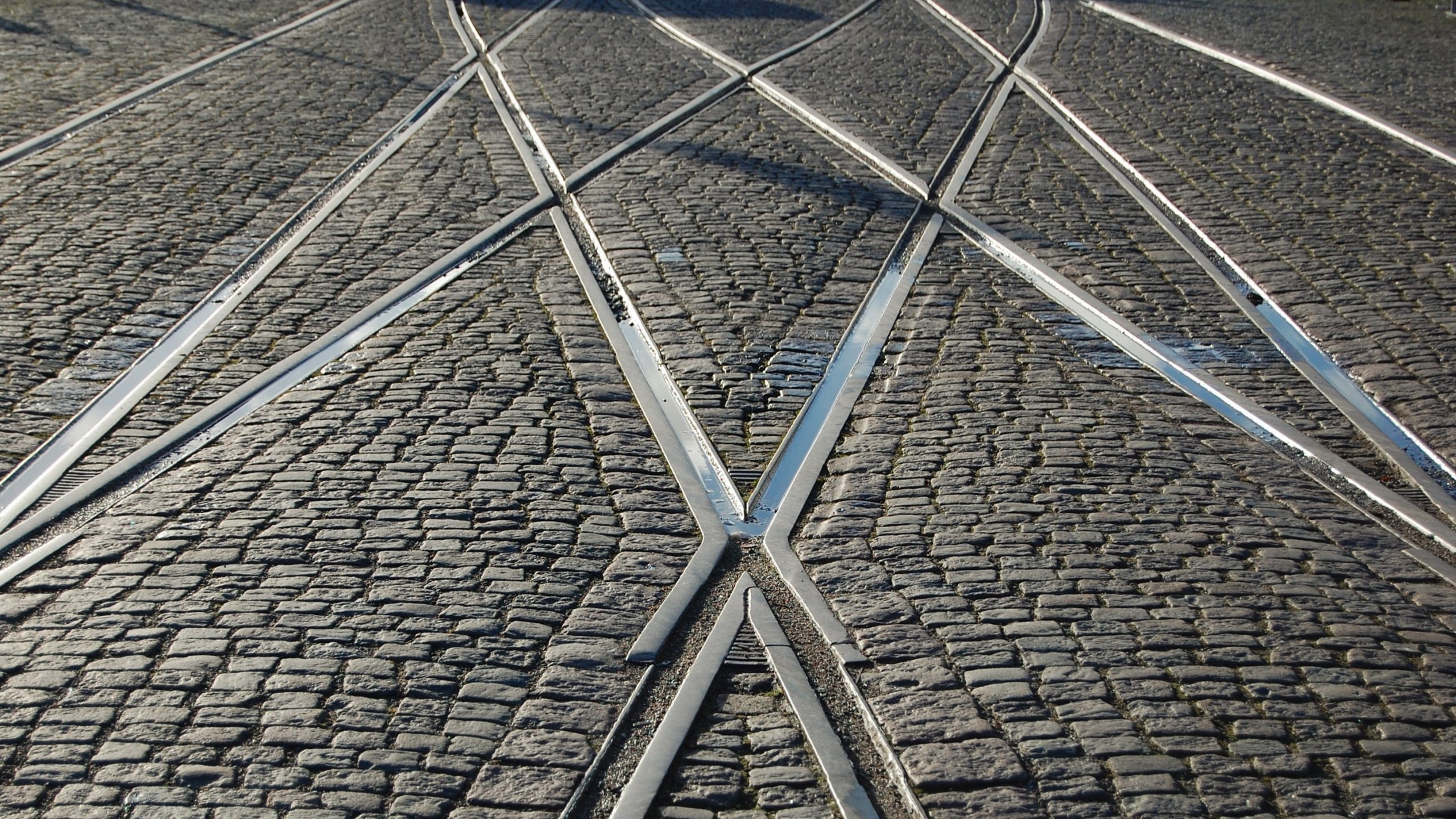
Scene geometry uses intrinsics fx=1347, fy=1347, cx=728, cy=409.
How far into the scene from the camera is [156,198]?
9070 millimetres

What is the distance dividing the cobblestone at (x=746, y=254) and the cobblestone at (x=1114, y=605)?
549 mm

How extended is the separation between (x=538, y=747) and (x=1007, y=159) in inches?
301

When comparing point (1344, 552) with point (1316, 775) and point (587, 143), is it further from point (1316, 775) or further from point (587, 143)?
point (587, 143)

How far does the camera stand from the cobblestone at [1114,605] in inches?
160

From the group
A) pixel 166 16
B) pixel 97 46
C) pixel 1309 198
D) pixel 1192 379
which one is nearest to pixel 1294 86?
pixel 1309 198

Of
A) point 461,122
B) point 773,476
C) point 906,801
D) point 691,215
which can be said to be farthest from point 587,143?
point 906,801

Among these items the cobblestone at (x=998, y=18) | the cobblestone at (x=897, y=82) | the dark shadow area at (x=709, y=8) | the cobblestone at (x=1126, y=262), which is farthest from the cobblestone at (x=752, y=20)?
the cobblestone at (x=1126, y=262)

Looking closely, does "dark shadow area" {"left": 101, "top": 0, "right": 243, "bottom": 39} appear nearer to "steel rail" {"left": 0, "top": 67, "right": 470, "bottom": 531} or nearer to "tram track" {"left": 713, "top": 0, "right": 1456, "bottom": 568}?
"steel rail" {"left": 0, "top": 67, "right": 470, "bottom": 531}

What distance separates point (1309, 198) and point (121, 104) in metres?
9.56

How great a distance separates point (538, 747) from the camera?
13.4 ft

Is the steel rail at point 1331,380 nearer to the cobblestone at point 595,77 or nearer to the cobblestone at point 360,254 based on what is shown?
the cobblestone at point 595,77

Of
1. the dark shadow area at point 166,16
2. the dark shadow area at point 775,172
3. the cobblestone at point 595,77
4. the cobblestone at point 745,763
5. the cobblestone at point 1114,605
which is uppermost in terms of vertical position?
the dark shadow area at point 166,16

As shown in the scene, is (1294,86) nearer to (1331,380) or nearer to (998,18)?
(998,18)

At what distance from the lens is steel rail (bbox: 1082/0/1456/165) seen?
11.0 m
